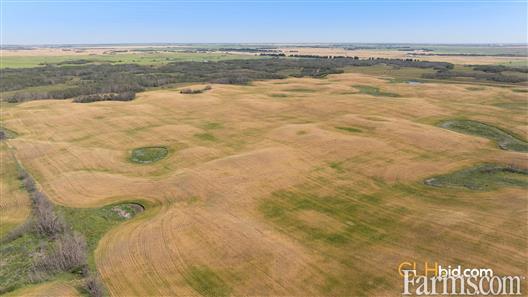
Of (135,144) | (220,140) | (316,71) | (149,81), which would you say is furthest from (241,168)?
(316,71)

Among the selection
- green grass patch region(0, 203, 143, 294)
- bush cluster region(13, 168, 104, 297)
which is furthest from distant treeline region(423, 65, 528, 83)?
bush cluster region(13, 168, 104, 297)

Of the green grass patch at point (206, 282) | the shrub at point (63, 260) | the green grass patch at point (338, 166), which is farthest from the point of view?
the green grass patch at point (338, 166)

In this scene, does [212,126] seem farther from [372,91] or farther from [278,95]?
[372,91]

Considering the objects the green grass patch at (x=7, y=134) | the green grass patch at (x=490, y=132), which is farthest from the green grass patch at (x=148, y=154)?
the green grass patch at (x=490, y=132)

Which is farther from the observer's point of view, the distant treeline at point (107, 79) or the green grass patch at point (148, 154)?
the distant treeline at point (107, 79)

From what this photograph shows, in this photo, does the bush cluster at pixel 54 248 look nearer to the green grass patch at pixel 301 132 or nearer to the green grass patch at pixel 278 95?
the green grass patch at pixel 301 132

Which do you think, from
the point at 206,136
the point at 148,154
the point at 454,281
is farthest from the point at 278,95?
the point at 454,281

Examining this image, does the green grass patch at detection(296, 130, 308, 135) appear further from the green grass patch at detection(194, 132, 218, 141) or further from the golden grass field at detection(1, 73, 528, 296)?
the green grass patch at detection(194, 132, 218, 141)
